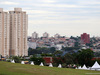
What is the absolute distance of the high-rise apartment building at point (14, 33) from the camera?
129875 mm

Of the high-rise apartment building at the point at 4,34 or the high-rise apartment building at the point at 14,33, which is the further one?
the high-rise apartment building at the point at 14,33

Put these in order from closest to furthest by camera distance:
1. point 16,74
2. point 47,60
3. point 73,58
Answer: point 16,74 → point 73,58 → point 47,60

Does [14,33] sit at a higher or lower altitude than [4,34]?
higher

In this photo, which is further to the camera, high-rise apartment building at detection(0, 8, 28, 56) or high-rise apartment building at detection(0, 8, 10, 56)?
high-rise apartment building at detection(0, 8, 28, 56)

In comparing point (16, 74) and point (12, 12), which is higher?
point (12, 12)

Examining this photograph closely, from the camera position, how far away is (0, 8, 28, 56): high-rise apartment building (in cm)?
12988

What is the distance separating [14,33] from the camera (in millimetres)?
132125

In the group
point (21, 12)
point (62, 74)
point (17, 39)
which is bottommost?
point (62, 74)

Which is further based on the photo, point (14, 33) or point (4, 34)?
point (14, 33)

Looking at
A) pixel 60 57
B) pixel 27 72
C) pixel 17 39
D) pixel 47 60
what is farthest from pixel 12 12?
pixel 27 72

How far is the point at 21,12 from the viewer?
459 feet

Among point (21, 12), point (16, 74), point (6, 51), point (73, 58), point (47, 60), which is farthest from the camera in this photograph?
point (21, 12)

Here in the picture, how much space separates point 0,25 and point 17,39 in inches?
272

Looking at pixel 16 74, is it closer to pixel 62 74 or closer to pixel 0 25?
pixel 62 74
